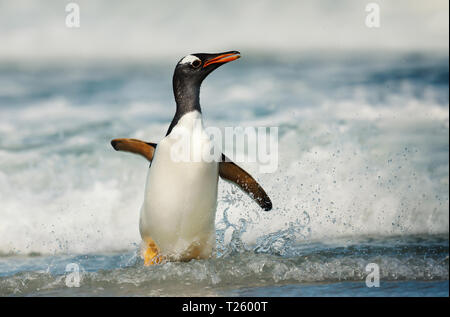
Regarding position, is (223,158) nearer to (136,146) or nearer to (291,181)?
(136,146)

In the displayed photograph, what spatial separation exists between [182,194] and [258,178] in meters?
2.77

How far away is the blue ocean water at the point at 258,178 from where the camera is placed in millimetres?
3113

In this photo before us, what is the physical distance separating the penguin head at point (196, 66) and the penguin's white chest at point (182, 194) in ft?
0.81

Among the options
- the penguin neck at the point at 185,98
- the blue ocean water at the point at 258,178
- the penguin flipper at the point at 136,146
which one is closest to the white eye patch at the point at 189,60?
the penguin neck at the point at 185,98

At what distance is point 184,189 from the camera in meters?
3.16

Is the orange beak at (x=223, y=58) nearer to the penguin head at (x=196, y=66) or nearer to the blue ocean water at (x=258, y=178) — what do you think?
the penguin head at (x=196, y=66)

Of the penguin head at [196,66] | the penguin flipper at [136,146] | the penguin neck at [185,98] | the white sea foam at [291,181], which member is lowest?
the white sea foam at [291,181]

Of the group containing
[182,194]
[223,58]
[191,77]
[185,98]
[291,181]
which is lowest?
[291,181]

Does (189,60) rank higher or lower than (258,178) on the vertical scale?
higher

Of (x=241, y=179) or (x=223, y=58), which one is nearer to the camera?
(x=223, y=58)

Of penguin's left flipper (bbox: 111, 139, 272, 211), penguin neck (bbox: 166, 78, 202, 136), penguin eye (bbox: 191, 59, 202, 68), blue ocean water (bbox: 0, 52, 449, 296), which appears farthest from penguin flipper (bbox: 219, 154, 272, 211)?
penguin eye (bbox: 191, 59, 202, 68)

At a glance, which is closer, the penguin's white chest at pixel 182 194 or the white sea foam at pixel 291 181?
the penguin's white chest at pixel 182 194

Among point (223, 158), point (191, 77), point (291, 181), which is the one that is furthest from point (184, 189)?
point (291, 181)
